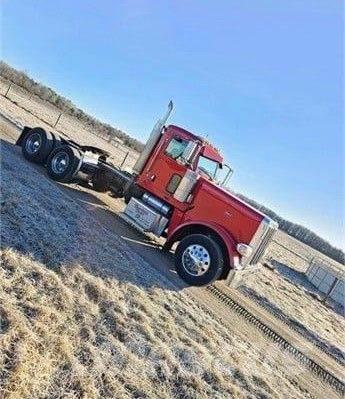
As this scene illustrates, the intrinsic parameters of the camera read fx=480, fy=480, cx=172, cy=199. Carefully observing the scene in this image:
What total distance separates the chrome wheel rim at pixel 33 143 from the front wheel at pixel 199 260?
568 centimetres

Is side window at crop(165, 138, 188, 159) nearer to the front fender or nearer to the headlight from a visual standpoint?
the front fender

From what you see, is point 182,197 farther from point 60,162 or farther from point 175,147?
point 60,162

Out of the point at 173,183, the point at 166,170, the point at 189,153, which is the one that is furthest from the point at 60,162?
the point at 189,153

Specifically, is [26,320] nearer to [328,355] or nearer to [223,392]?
[223,392]

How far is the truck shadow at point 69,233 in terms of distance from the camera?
6.99 meters

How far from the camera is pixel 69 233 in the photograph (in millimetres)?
8266

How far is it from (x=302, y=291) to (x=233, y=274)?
32.3 feet

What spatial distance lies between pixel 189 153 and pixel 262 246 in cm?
266

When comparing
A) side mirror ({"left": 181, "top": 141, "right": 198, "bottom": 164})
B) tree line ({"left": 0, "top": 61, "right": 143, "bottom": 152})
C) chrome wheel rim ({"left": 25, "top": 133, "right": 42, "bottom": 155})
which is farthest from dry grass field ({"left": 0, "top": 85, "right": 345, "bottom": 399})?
tree line ({"left": 0, "top": 61, "right": 143, "bottom": 152})

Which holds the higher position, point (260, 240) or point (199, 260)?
point (260, 240)

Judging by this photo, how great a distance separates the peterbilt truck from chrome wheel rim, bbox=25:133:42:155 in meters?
0.03

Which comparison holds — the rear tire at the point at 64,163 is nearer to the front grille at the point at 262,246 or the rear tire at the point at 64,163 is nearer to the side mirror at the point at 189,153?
the side mirror at the point at 189,153

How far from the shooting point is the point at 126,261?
28.6 ft

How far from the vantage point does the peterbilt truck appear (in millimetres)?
9781
